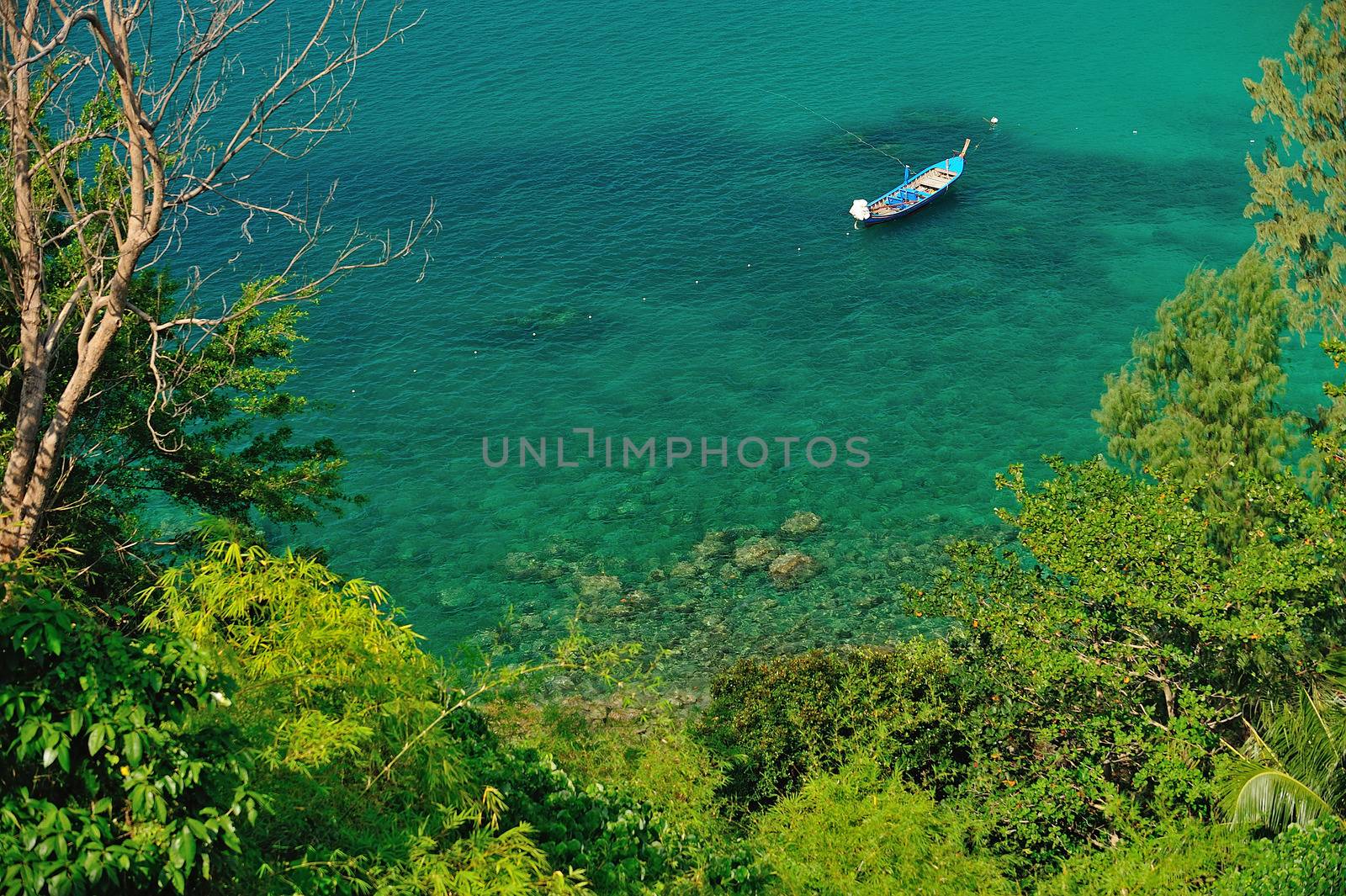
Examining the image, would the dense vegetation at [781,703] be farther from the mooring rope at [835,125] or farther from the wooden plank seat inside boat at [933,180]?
the mooring rope at [835,125]

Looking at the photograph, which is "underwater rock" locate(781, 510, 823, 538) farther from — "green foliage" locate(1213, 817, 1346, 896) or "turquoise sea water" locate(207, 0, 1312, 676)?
"green foliage" locate(1213, 817, 1346, 896)

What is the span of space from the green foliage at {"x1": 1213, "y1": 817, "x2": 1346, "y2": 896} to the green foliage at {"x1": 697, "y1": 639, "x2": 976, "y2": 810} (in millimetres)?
5811

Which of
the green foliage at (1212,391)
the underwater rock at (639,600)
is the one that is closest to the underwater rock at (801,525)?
the underwater rock at (639,600)

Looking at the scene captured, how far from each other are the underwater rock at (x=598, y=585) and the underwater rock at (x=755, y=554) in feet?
10.4

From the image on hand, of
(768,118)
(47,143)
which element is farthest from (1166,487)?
(768,118)

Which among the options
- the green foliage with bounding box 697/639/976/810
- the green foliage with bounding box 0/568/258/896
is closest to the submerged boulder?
the green foliage with bounding box 697/639/976/810

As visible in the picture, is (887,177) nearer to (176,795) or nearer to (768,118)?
(768,118)

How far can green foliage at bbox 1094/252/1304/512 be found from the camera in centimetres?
2006

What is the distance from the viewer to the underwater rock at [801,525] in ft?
97.5

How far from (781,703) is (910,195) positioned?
31.5 meters

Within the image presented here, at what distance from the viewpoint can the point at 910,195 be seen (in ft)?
149

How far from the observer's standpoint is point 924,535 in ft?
96.4

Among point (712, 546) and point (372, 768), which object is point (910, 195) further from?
point (372, 768)

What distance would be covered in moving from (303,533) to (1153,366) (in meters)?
22.1
